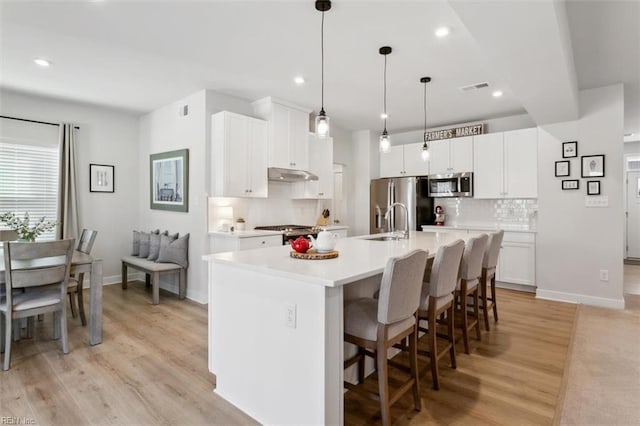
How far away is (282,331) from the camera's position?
183 centimetres

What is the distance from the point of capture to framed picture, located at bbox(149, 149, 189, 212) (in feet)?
15.0

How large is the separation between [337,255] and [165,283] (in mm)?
3571

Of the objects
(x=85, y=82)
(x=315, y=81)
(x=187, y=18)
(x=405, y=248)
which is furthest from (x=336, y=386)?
(x=85, y=82)

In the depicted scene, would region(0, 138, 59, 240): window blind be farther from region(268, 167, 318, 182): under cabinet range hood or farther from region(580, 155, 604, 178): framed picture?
region(580, 155, 604, 178): framed picture

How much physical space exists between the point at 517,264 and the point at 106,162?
20.5ft

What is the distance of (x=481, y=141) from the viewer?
527 centimetres

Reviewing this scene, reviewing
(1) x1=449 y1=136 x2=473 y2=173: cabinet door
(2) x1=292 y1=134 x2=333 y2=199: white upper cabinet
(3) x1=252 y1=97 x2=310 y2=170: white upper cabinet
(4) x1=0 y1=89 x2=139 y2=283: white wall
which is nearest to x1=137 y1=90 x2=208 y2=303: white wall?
(4) x1=0 y1=89 x2=139 y2=283: white wall

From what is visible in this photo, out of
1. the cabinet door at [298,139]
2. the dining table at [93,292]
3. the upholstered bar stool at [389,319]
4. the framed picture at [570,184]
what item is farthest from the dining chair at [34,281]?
the framed picture at [570,184]

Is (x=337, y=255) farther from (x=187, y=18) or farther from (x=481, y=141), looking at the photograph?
(x=481, y=141)

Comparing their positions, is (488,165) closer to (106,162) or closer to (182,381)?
(182,381)

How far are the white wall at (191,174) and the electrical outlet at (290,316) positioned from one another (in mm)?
2736

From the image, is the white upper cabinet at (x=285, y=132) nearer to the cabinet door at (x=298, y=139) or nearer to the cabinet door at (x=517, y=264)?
the cabinet door at (x=298, y=139)

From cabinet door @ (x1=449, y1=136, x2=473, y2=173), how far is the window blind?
587 cm

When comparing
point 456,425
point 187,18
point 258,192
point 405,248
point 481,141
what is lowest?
point 456,425
